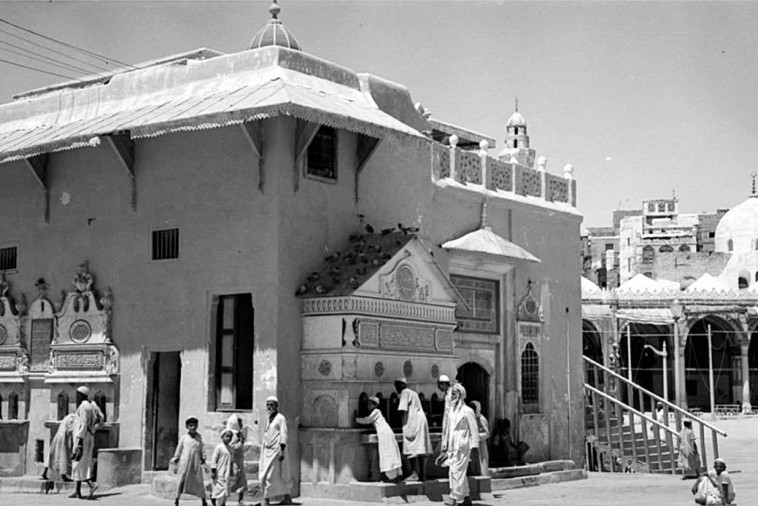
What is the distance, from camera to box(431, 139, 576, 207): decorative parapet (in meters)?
18.4

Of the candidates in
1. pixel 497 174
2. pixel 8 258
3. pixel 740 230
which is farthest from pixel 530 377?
pixel 740 230

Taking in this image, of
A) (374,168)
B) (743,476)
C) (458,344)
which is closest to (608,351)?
(743,476)

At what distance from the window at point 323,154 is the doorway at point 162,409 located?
346cm

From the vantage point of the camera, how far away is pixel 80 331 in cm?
1606

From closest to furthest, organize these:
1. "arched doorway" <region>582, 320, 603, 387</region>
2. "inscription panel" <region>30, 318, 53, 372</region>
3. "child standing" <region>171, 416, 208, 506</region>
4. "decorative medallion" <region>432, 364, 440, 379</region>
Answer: "child standing" <region>171, 416, 208, 506</region> → "decorative medallion" <region>432, 364, 440, 379</region> → "inscription panel" <region>30, 318, 53, 372</region> → "arched doorway" <region>582, 320, 603, 387</region>

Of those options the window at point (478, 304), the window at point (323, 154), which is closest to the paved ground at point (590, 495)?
the window at point (478, 304)

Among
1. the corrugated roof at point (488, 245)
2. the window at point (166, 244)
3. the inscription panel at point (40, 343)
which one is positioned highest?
the corrugated roof at point (488, 245)

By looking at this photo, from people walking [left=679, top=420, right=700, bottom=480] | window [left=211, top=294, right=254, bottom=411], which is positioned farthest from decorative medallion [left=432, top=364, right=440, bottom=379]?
people walking [left=679, top=420, right=700, bottom=480]

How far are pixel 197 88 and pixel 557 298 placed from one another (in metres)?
8.85

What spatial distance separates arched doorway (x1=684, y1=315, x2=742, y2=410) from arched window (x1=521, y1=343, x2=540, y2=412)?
96.1ft

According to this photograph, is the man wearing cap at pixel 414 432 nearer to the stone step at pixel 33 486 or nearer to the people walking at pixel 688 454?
the stone step at pixel 33 486

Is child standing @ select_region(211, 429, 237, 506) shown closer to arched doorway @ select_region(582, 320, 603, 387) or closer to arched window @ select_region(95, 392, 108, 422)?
arched window @ select_region(95, 392, 108, 422)

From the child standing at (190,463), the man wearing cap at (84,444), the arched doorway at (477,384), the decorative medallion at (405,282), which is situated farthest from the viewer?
the arched doorway at (477,384)

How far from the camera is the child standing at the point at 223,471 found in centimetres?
1214
